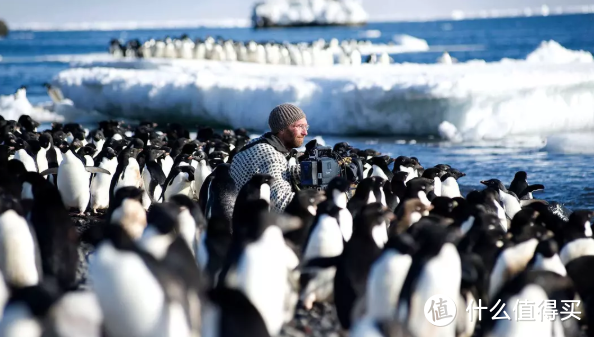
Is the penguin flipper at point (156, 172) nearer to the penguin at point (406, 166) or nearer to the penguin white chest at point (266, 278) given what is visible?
the penguin at point (406, 166)

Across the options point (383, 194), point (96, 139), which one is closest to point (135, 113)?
point (96, 139)

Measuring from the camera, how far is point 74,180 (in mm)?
7305

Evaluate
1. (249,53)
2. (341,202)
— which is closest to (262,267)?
(341,202)

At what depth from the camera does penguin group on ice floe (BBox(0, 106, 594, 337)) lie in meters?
3.34

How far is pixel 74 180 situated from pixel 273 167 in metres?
2.75

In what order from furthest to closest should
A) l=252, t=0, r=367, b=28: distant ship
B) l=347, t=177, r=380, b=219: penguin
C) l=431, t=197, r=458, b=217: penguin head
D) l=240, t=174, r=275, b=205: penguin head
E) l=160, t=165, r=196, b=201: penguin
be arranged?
l=252, t=0, r=367, b=28: distant ship, l=160, t=165, r=196, b=201: penguin, l=347, t=177, r=380, b=219: penguin, l=431, t=197, r=458, b=217: penguin head, l=240, t=174, r=275, b=205: penguin head

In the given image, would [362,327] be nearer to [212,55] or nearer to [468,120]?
[468,120]

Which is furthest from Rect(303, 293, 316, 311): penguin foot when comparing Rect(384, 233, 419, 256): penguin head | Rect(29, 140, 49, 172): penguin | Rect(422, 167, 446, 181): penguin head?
Rect(29, 140, 49, 172): penguin

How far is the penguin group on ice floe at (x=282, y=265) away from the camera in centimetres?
334

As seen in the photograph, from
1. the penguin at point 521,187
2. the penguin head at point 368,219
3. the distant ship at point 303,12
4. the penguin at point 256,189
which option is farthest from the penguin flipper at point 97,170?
the distant ship at point 303,12

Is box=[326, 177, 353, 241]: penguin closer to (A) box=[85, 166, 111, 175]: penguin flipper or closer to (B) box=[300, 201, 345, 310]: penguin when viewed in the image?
(B) box=[300, 201, 345, 310]: penguin

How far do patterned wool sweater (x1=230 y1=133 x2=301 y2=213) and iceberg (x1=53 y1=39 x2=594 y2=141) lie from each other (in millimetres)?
6842

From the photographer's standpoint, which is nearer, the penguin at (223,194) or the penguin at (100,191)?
the penguin at (223,194)

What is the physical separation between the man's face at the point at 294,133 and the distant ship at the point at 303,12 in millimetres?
92365
